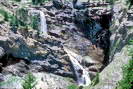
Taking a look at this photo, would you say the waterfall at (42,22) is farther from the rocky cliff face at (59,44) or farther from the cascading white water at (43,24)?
the rocky cliff face at (59,44)

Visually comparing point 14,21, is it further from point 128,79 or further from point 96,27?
point 128,79

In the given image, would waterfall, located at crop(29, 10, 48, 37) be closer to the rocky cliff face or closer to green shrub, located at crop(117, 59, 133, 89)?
the rocky cliff face

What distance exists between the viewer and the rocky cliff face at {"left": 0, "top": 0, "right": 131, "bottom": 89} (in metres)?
65.5

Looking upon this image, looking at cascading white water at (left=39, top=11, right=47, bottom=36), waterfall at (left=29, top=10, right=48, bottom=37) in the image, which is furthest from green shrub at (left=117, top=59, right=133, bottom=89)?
cascading white water at (left=39, top=11, right=47, bottom=36)

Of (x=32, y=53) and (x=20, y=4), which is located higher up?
(x=20, y=4)

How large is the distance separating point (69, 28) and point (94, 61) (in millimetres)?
12636

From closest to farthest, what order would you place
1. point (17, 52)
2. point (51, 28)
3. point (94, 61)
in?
point (17, 52) → point (94, 61) → point (51, 28)

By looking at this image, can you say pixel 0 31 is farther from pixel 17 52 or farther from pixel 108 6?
pixel 108 6

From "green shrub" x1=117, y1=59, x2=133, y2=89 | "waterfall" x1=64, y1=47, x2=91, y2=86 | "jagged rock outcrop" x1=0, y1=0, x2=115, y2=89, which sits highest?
"green shrub" x1=117, y1=59, x2=133, y2=89

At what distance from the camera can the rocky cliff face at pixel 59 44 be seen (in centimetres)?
6550

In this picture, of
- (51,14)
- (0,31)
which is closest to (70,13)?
(51,14)

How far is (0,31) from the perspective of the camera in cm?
6762

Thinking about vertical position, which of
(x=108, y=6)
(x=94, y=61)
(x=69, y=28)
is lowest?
(x=94, y=61)

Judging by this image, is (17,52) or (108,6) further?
(108,6)
